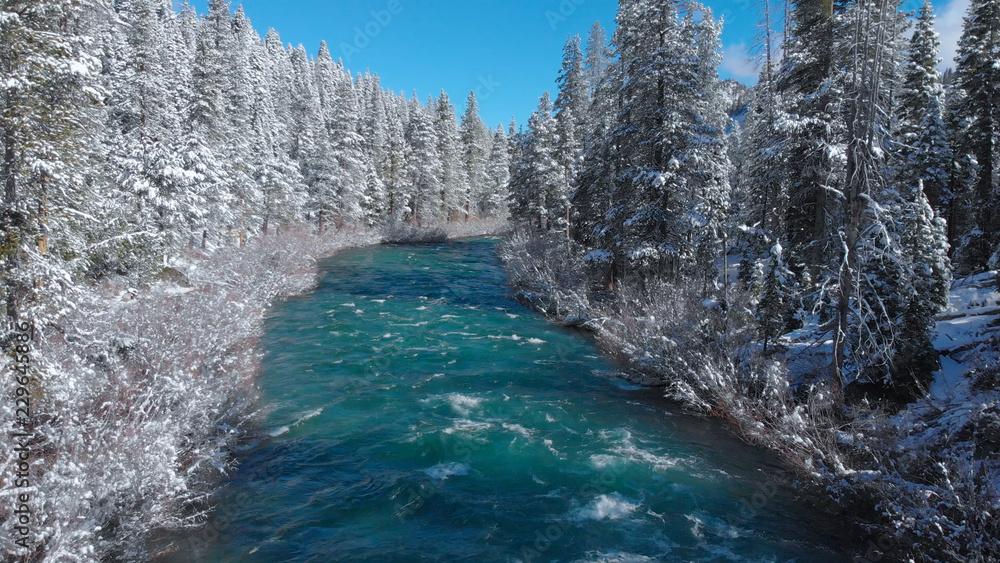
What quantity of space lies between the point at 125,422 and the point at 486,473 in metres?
6.35

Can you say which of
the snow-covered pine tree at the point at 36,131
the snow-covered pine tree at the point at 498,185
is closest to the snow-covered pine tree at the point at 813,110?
the snow-covered pine tree at the point at 36,131

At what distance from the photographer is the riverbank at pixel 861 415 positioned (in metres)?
7.22

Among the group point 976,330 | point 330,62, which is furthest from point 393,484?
point 330,62

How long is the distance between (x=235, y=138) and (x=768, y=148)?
31.1m

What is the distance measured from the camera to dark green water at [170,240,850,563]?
801cm

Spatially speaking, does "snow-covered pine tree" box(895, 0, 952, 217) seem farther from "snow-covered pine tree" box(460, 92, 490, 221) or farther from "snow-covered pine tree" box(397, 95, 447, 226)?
"snow-covered pine tree" box(460, 92, 490, 221)

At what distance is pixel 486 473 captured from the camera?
33.1 ft

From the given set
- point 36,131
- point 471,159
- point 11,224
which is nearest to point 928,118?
point 36,131

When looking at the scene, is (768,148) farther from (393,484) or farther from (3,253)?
(3,253)

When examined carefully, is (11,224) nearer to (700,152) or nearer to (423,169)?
(700,152)

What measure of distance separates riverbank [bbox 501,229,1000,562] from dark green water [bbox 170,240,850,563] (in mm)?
721

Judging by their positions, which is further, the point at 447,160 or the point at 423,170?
the point at 447,160

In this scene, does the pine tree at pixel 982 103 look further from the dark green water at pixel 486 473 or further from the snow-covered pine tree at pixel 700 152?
the dark green water at pixel 486 473

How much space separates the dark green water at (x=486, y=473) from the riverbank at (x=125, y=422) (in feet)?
2.37
